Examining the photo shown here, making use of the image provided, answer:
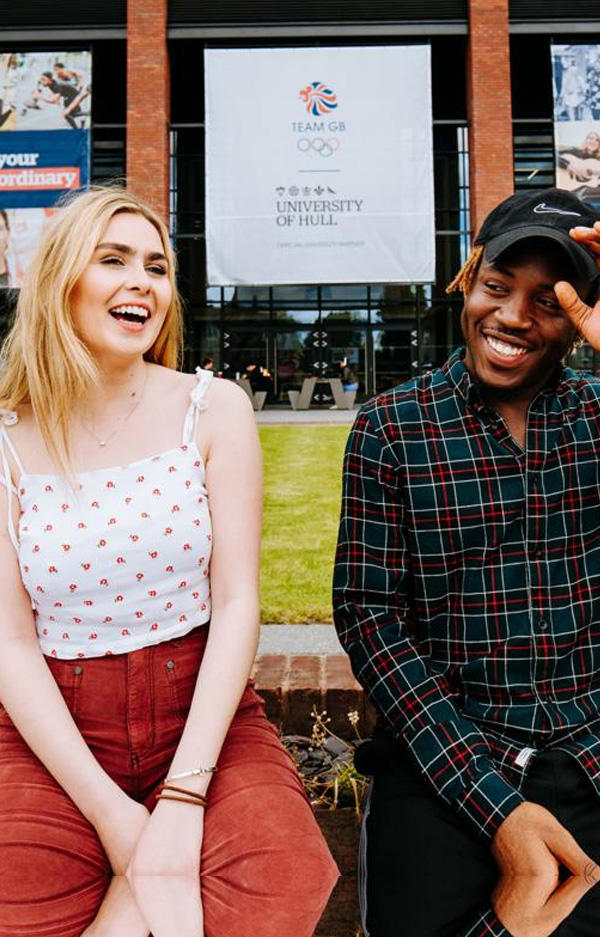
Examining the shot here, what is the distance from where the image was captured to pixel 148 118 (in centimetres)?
1506

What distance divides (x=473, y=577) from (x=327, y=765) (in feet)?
3.25

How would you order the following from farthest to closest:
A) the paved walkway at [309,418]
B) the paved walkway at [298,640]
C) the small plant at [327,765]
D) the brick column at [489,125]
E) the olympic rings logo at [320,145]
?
the brick column at [489,125]
the olympic rings logo at [320,145]
the paved walkway at [309,418]
the paved walkway at [298,640]
the small plant at [327,765]

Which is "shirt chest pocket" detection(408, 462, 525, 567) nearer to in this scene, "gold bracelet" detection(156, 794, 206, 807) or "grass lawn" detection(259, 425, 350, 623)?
"gold bracelet" detection(156, 794, 206, 807)

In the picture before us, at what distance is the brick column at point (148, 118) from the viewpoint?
1465 centimetres

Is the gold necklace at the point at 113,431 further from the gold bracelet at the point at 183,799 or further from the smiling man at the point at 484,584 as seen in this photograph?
the gold bracelet at the point at 183,799

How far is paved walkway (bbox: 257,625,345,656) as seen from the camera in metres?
3.04

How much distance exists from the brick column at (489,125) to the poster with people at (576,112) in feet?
3.07

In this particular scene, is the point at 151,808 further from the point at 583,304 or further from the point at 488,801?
the point at 583,304

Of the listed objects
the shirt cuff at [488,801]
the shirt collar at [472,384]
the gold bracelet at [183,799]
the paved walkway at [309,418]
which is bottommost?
the shirt cuff at [488,801]

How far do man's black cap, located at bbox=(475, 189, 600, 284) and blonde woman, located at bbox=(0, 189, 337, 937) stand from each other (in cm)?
69

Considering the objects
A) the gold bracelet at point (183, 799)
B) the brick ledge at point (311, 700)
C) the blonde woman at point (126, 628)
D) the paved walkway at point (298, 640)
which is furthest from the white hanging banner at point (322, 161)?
the gold bracelet at point (183, 799)

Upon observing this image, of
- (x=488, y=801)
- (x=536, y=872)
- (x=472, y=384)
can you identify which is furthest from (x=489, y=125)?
(x=536, y=872)

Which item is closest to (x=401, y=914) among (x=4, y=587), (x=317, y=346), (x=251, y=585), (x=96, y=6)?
(x=251, y=585)

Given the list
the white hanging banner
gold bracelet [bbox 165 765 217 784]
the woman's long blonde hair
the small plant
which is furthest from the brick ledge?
the white hanging banner
